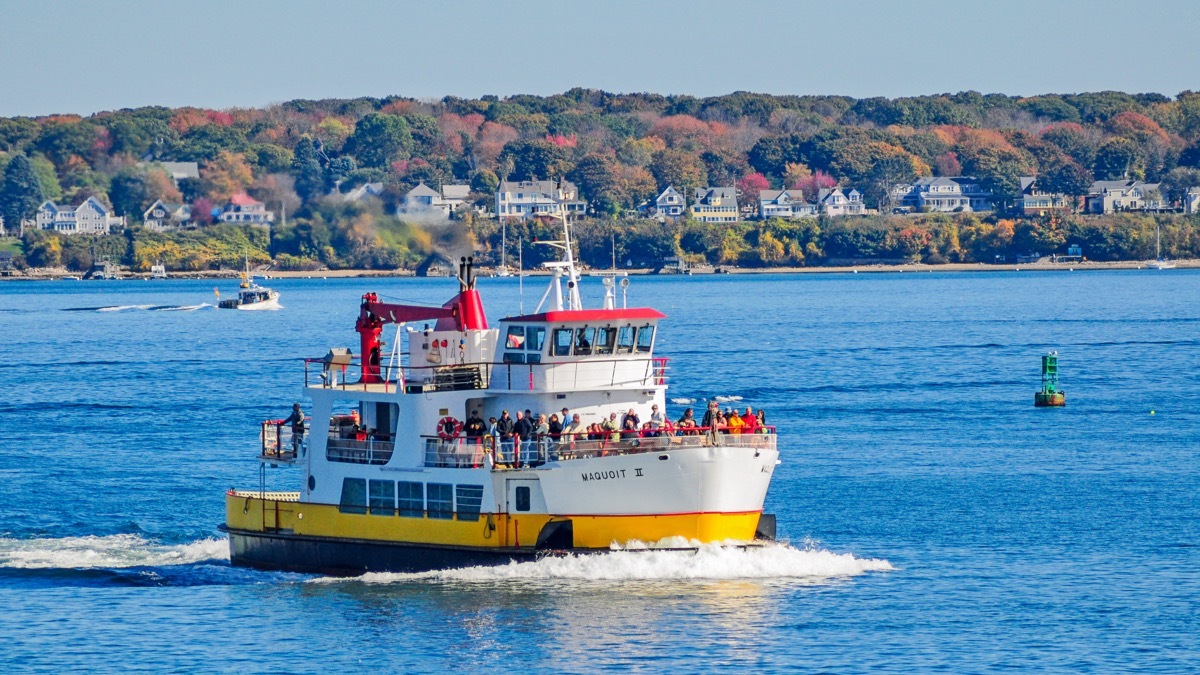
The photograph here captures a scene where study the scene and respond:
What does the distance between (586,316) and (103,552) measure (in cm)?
1459

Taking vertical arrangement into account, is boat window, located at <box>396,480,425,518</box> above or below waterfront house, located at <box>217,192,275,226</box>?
below

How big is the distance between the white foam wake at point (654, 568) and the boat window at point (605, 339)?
504 cm

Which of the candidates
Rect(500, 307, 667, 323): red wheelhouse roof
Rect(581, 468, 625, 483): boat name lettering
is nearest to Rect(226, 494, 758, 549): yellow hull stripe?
Rect(581, 468, 625, 483): boat name lettering

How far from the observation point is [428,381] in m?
41.8

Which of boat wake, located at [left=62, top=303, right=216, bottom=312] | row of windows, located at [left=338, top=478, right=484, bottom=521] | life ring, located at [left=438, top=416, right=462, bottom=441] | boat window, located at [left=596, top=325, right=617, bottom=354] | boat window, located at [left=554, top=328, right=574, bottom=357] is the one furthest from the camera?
boat wake, located at [left=62, top=303, right=216, bottom=312]

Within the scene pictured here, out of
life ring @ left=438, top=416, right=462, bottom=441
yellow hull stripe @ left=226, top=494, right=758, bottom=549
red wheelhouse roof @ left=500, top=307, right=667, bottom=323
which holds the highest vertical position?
red wheelhouse roof @ left=500, top=307, right=667, bottom=323

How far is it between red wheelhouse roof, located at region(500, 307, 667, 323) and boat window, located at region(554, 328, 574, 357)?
37cm

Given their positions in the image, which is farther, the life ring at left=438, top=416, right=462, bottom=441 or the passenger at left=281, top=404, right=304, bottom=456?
the passenger at left=281, top=404, right=304, bottom=456

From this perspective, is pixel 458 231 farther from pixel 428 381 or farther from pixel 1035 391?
pixel 428 381

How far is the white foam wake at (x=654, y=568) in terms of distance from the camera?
3922 centimetres

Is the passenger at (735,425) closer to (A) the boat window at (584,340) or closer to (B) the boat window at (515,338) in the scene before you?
(A) the boat window at (584,340)

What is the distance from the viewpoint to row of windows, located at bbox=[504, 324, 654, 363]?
4122cm

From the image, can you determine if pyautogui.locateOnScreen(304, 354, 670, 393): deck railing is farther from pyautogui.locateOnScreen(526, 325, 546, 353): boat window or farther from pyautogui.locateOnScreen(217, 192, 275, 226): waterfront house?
pyautogui.locateOnScreen(217, 192, 275, 226): waterfront house

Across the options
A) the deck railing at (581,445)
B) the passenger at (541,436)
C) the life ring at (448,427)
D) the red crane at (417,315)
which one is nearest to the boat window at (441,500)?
the deck railing at (581,445)
